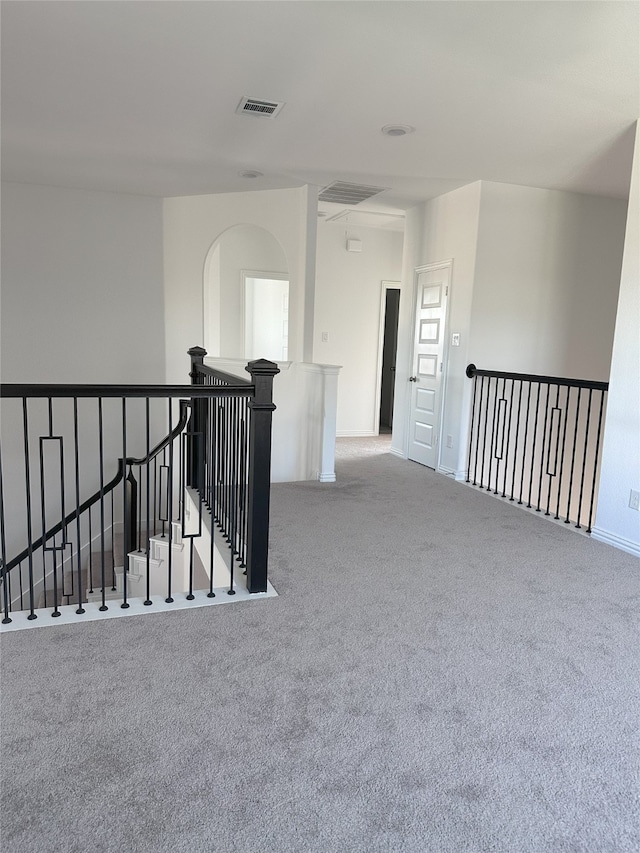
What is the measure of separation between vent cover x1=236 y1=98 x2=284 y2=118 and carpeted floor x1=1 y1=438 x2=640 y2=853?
103 inches

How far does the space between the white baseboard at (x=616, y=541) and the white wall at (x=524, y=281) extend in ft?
5.66

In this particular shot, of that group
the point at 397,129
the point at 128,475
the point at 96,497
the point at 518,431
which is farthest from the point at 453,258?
the point at 96,497

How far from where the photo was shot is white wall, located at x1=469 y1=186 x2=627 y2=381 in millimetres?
5297

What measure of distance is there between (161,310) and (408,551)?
11.8 ft

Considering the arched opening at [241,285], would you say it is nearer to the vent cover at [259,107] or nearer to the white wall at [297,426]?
the white wall at [297,426]

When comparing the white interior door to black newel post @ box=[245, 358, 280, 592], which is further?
the white interior door

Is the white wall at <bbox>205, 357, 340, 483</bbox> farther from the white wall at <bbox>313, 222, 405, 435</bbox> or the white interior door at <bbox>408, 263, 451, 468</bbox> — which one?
the white wall at <bbox>313, 222, 405, 435</bbox>

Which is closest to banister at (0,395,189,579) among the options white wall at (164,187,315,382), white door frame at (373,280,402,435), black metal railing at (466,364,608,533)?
white wall at (164,187,315,382)

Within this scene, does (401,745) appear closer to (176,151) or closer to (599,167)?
(176,151)

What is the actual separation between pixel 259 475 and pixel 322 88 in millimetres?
2086

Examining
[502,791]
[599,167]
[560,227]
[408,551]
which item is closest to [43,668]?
[502,791]

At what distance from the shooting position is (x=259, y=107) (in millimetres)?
3439

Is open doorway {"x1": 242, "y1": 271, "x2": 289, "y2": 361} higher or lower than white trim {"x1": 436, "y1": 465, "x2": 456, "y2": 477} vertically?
higher

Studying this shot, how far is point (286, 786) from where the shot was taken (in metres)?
1.67
